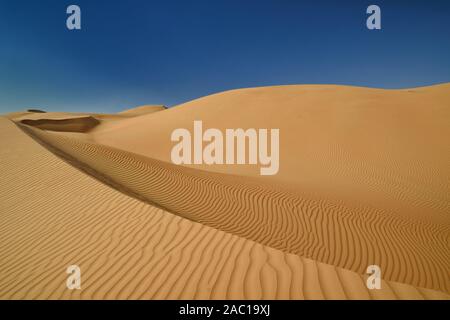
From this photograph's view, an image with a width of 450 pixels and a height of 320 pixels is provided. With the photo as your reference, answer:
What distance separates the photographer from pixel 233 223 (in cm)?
709

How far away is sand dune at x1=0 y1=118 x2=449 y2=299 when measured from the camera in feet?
9.88

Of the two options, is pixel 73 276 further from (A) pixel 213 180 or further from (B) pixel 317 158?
(B) pixel 317 158

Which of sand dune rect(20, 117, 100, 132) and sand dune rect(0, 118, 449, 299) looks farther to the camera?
sand dune rect(20, 117, 100, 132)

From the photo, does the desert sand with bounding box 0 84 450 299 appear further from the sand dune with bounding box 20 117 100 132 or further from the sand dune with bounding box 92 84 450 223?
the sand dune with bounding box 20 117 100 132

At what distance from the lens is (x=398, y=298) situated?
2727 millimetres

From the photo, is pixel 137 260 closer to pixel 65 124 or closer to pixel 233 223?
pixel 233 223

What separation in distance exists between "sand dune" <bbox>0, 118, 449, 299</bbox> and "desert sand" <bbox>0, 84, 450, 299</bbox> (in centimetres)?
2

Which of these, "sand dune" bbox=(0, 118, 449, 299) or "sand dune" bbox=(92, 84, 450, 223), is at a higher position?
"sand dune" bbox=(92, 84, 450, 223)

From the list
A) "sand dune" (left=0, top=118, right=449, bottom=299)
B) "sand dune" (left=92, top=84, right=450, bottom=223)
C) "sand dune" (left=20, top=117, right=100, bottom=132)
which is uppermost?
"sand dune" (left=20, top=117, right=100, bottom=132)

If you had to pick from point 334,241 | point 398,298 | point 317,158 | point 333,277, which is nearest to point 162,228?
point 333,277

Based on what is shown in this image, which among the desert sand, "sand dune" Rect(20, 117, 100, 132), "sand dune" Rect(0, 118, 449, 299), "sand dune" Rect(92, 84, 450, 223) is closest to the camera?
"sand dune" Rect(0, 118, 449, 299)

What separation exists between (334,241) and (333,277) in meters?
3.85

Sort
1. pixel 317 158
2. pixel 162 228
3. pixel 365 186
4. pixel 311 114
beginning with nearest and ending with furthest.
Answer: pixel 162 228, pixel 365 186, pixel 317 158, pixel 311 114

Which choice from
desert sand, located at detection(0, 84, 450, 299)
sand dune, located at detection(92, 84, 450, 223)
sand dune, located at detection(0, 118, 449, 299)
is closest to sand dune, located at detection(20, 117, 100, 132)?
sand dune, located at detection(92, 84, 450, 223)
